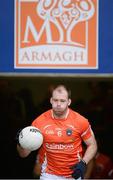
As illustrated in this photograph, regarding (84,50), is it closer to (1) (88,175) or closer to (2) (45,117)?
(2) (45,117)

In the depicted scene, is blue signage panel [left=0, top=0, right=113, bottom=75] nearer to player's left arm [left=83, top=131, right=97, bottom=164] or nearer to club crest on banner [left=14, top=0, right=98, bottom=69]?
club crest on banner [left=14, top=0, right=98, bottom=69]

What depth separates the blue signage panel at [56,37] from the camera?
20.5 feet

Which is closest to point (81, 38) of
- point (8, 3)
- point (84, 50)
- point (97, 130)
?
point (84, 50)

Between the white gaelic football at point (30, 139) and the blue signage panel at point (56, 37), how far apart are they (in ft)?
2.15

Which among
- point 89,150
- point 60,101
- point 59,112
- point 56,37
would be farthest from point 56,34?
point 89,150

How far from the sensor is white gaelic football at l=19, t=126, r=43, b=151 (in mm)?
6141

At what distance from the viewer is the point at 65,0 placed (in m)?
6.32

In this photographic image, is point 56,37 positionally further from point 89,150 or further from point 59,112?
point 89,150

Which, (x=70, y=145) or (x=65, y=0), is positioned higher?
(x=65, y=0)

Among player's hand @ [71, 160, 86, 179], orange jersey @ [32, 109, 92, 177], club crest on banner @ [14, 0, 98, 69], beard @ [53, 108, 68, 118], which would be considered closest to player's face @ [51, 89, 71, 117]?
beard @ [53, 108, 68, 118]

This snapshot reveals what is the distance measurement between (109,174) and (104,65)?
9.15 feet

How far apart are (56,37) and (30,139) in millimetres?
1128

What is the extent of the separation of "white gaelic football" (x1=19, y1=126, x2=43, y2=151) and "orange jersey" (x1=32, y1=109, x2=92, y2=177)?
0.65ft

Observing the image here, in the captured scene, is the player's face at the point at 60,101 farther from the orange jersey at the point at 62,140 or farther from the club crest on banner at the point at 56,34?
the club crest on banner at the point at 56,34
